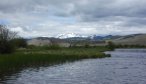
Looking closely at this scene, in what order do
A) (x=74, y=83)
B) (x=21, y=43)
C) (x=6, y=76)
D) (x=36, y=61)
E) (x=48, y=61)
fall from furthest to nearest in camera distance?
(x=21, y=43)
(x=48, y=61)
(x=36, y=61)
(x=6, y=76)
(x=74, y=83)

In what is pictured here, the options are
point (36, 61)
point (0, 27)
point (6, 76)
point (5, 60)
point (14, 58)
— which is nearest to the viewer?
point (6, 76)

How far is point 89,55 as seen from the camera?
99.9 metres

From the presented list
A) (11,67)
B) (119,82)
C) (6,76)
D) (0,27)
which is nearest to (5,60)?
(11,67)

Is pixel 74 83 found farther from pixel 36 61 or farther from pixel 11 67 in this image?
pixel 36 61

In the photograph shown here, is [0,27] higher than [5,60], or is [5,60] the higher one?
[0,27]

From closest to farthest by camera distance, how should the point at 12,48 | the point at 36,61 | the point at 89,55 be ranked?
the point at 36,61 → the point at 12,48 → the point at 89,55

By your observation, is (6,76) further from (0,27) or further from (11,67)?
(0,27)

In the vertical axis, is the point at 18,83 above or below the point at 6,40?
below

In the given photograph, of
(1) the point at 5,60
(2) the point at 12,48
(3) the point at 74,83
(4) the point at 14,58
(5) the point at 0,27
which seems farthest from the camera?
(5) the point at 0,27

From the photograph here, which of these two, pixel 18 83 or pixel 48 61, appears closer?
pixel 18 83

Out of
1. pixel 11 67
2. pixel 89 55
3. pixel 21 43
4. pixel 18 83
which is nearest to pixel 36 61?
pixel 11 67

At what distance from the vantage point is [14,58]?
5419 centimetres

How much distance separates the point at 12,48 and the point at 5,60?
28.0 metres

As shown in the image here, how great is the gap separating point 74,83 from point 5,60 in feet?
56.3
